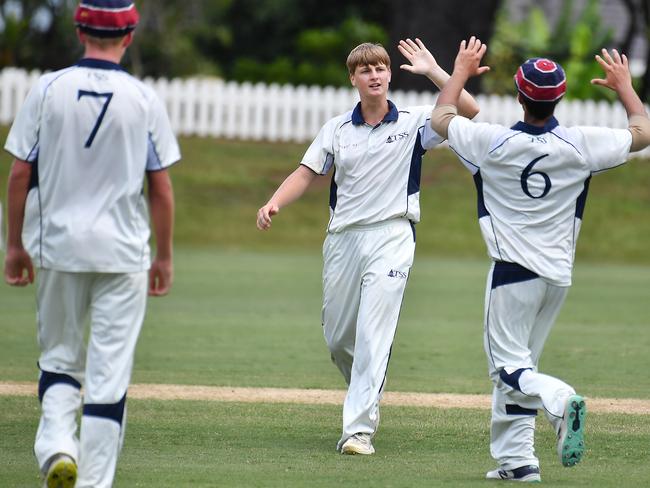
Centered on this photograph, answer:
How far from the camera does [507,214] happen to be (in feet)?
A: 22.0

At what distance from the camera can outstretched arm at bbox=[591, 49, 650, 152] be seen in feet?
22.3

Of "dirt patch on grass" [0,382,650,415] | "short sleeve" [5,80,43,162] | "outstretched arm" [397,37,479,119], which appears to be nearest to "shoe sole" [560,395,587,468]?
"outstretched arm" [397,37,479,119]

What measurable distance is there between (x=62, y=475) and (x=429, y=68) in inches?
124

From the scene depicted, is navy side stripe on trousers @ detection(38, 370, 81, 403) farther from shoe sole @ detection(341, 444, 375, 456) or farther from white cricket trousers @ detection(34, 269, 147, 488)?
shoe sole @ detection(341, 444, 375, 456)

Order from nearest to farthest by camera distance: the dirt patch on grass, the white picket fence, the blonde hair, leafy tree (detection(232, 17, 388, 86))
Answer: the blonde hair < the dirt patch on grass < the white picket fence < leafy tree (detection(232, 17, 388, 86))

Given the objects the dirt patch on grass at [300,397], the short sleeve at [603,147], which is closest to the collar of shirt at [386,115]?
the short sleeve at [603,147]

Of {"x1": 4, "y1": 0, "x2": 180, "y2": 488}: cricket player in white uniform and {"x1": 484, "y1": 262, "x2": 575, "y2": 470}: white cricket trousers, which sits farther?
{"x1": 484, "y1": 262, "x2": 575, "y2": 470}: white cricket trousers

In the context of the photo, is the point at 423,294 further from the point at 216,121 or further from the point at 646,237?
the point at 216,121

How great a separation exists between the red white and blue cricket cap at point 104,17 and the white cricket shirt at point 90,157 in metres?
0.13

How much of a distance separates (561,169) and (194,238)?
19945 millimetres

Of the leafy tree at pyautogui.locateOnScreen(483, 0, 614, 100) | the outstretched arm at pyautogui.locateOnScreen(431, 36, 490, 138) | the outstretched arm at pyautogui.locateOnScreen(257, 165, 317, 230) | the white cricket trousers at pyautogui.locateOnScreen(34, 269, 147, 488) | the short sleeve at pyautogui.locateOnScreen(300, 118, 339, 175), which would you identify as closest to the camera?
the white cricket trousers at pyautogui.locateOnScreen(34, 269, 147, 488)

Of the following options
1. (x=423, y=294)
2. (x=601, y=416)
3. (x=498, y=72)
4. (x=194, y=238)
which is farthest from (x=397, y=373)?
(x=498, y=72)

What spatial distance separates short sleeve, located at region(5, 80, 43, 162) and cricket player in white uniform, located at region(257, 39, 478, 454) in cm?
220

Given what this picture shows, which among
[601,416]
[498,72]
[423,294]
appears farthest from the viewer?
[498,72]
